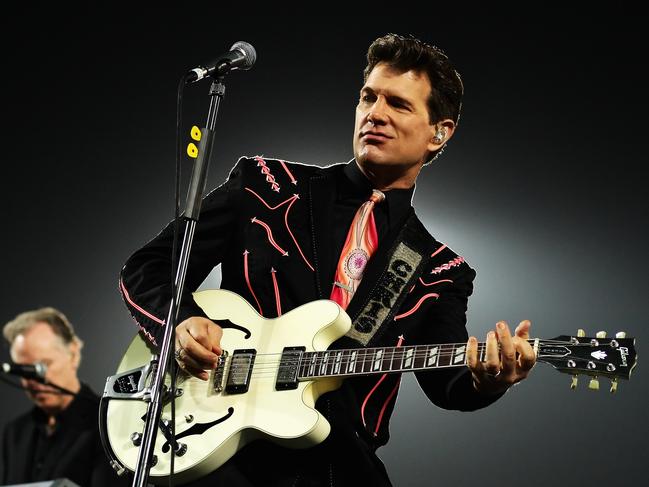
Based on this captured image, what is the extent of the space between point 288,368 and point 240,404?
152mm

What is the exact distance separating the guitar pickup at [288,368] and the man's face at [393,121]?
2.32 ft

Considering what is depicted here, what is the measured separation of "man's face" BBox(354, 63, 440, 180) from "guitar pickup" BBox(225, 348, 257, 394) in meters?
0.75

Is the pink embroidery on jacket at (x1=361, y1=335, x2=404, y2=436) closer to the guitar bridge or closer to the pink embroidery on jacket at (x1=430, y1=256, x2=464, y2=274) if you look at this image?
the pink embroidery on jacket at (x1=430, y1=256, x2=464, y2=274)

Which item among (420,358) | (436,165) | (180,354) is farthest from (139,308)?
(436,165)

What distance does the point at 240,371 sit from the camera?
6.92ft

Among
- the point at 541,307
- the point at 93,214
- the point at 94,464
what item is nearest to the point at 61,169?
the point at 93,214

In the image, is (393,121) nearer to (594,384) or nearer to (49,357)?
(594,384)

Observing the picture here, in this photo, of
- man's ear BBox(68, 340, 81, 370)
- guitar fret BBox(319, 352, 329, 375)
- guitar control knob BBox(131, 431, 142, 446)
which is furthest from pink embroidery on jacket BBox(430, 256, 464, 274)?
man's ear BBox(68, 340, 81, 370)

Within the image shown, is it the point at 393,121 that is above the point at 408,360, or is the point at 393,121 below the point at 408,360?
above

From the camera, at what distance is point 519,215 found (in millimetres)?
3266

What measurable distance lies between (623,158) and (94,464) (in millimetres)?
2290

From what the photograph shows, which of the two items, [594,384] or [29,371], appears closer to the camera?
[29,371]

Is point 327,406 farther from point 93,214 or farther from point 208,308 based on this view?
point 93,214

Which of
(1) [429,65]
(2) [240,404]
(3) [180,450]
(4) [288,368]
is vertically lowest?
(3) [180,450]
